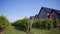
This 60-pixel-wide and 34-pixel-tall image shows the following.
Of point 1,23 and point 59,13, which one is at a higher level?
point 59,13

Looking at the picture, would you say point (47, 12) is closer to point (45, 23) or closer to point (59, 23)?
point (59, 23)

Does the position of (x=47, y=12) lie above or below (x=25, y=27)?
above

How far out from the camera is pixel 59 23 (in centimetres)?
934

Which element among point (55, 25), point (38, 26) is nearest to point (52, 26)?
point (55, 25)

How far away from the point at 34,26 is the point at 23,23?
911mm

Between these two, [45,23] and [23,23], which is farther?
[23,23]

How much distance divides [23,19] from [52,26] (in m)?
2.35

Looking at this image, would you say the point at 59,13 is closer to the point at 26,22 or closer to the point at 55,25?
the point at 55,25

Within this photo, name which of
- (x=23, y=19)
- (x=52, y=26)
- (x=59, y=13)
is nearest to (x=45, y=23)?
(x=52, y=26)

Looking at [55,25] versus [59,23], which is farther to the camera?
[59,23]

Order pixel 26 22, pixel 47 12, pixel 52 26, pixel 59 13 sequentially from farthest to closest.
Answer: pixel 47 12 → pixel 59 13 → pixel 26 22 → pixel 52 26

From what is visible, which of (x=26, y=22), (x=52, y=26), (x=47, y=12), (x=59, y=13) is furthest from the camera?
(x=47, y=12)

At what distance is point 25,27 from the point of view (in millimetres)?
9008

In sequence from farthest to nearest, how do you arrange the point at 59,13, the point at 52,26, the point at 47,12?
the point at 47,12, the point at 59,13, the point at 52,26
